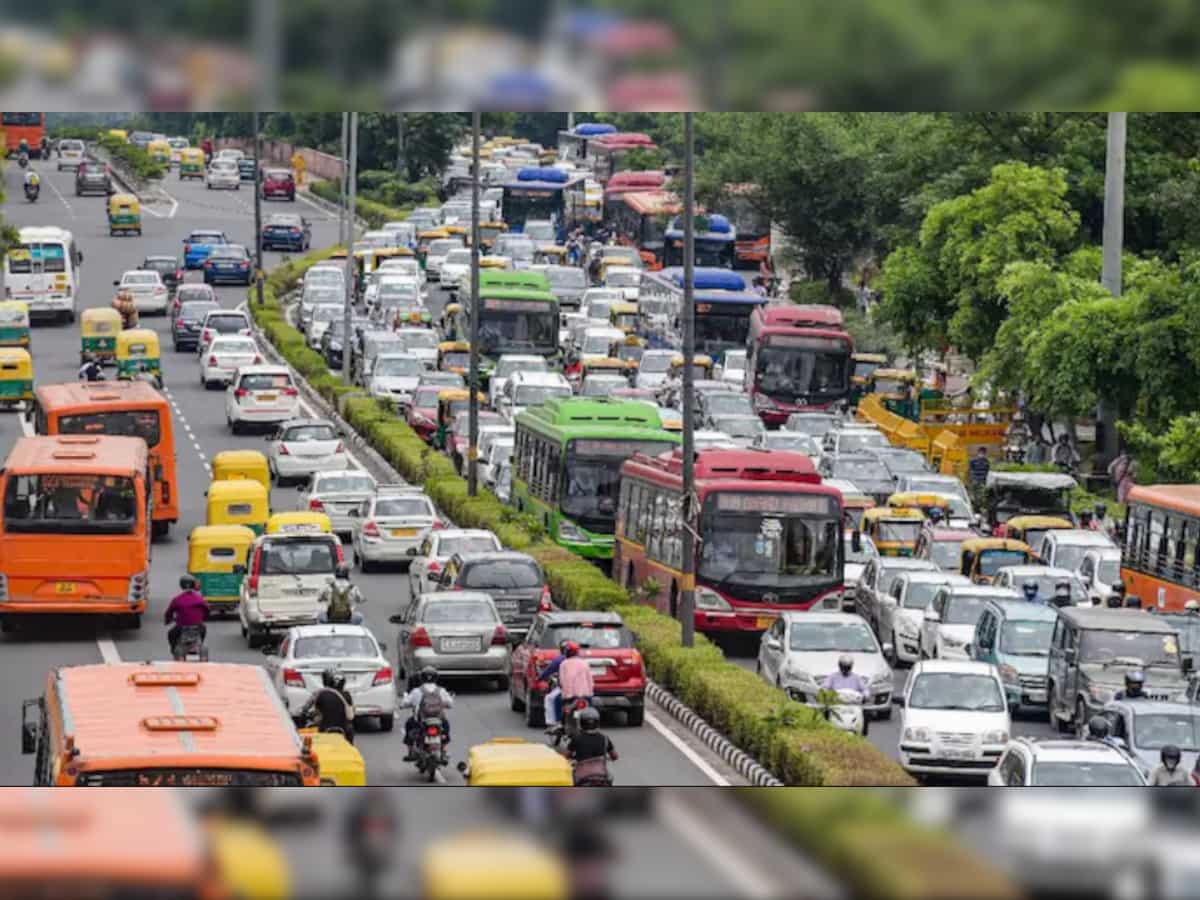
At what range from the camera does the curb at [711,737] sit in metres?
23.1

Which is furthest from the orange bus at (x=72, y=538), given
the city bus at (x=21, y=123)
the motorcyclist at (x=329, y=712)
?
the motorcyclist at (x=329, y=712)

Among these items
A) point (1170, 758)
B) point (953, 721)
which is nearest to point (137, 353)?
point (953, 721)

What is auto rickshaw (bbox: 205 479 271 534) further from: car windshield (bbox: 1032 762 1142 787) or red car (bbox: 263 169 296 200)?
red car (bbox: 263 169 296 200)

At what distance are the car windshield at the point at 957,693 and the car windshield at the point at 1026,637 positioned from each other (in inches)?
144

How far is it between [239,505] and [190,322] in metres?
30.5

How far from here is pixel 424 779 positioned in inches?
863

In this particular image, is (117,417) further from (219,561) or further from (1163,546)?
(1163,546)

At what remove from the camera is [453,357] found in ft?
209

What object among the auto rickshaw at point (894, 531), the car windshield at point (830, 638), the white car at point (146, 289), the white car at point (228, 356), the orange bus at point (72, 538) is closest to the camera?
the car windshield at point (830, 638)

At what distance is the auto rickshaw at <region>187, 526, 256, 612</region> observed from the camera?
3550cm

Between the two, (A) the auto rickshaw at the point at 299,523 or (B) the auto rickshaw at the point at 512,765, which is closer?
(B) the auto rickshaw at the point at 512,765

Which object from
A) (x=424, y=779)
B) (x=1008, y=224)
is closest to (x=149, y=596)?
(x=424, y=779)

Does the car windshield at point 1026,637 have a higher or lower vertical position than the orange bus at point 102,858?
lower

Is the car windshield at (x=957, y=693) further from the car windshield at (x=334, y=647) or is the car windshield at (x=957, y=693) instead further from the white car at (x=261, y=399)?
the white car at (x=261, y=399)
